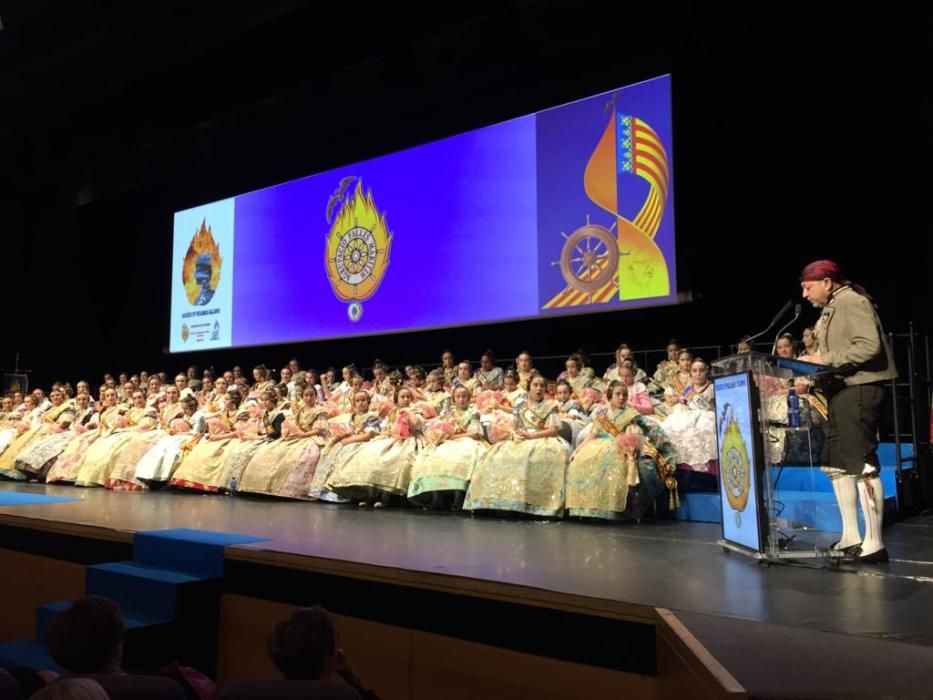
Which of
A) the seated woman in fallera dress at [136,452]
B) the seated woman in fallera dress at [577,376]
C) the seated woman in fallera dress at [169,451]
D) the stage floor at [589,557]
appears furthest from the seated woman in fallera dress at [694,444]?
the seated woman in fallera dress at [136,452]

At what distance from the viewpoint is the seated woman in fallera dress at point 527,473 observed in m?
4.29

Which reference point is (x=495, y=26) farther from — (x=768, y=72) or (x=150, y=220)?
(x=150, y=220)

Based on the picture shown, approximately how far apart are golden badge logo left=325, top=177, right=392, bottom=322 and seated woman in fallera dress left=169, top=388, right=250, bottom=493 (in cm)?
175

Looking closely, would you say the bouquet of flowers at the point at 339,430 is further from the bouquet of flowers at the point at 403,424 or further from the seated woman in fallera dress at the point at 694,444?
the seated woman in fallera dress at the point at 694,444

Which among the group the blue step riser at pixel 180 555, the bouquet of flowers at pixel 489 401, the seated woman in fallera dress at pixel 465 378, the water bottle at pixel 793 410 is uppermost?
the seated woman in fallera dress at pixel 465 378

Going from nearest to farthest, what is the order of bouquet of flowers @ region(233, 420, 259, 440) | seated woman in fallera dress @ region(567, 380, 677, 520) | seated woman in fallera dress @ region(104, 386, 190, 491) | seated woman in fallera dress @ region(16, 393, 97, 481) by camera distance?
1. seated woman in fallera dress @ region(567, 380, 677, 520)
2. bouquet of flowers @ region(233, 420, 259, 440)
3. seated woman in fallera dress @ region(104, 386, 190, 491)
4. seated woman in fallera dress @ region(16, 393, 97, 481)

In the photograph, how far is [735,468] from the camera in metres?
3.03

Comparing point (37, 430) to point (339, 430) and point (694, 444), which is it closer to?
point (339, 430)

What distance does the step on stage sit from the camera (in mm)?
1897

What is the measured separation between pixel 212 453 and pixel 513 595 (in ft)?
14.4

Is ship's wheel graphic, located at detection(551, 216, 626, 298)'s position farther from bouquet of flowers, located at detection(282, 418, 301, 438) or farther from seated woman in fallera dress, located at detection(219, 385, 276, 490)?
seated woman in fallera dress, located at detection(219, 385, 276, 490)

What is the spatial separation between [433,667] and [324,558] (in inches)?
24.3

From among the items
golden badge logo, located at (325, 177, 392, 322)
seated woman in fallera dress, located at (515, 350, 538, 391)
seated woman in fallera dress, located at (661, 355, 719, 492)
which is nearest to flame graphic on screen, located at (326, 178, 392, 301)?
golden badge logo, located at (325, 177, 392, 322)

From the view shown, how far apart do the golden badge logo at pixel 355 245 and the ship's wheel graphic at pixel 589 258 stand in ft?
6.69
